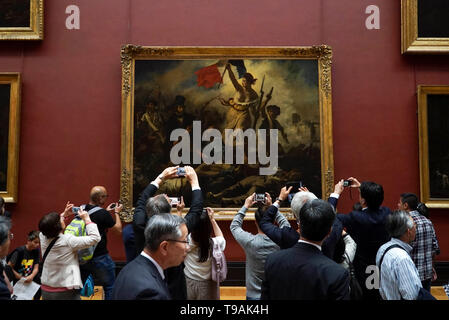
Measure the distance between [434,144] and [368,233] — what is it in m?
4.37

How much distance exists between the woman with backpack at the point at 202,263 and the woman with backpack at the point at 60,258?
1.11m

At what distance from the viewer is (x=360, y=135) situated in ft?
26.8

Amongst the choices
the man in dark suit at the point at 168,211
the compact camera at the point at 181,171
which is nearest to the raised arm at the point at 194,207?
the man in dark suit at the point at 168,211

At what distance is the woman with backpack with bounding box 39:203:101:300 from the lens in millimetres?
4504

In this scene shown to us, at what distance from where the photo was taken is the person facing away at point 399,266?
3.21 metres

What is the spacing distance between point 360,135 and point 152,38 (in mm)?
4528

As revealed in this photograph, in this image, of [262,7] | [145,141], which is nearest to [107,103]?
[145,141]

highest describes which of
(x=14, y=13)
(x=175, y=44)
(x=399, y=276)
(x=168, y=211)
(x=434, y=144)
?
(x=14, y=13)

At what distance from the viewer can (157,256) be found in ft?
8.39

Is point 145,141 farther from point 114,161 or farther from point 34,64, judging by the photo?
point 34,64

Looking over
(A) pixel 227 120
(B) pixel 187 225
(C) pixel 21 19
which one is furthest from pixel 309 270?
(C) pixel 21 19

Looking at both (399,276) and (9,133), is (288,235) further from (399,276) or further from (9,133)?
(9,133)

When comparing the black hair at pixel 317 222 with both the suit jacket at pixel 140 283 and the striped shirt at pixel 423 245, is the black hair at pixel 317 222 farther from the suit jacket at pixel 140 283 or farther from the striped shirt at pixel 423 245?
the striped shirt at pixel 423 245

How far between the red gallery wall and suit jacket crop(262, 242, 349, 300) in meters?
5.42
